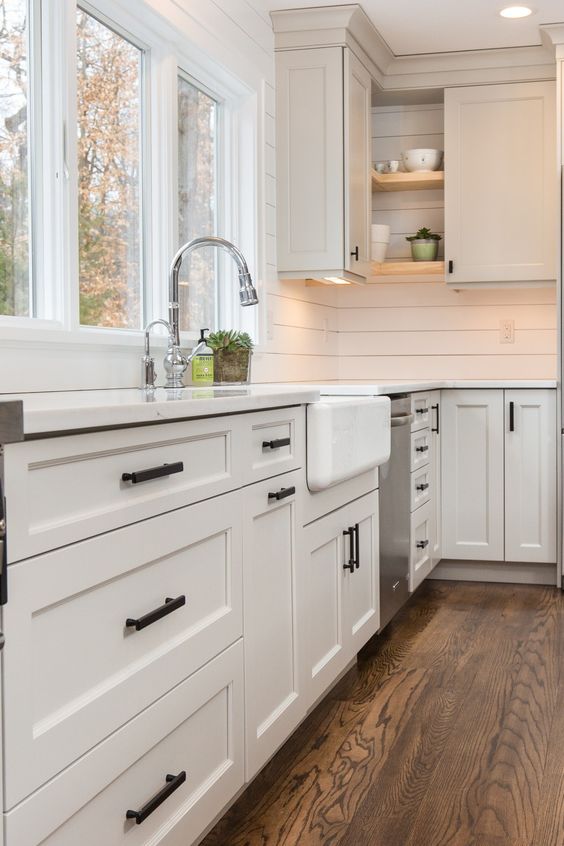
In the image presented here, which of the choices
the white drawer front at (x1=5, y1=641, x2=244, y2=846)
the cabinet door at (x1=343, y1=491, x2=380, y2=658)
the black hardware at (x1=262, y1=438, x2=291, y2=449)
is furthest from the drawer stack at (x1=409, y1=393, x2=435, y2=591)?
the white drawer front at (x1=5, y1=641, x2=244, y2=846)

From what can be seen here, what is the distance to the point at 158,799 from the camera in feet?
5.18

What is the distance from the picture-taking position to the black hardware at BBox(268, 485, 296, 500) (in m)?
2.19

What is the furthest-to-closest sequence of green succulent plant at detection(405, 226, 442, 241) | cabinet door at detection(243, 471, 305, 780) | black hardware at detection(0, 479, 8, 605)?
1. green succulent plant at detection(405, 226, 442, 241)
2. cabinet door at detection(243, 471, 305, 780)
3. black hardware at detection(0, 479, 8, 605)

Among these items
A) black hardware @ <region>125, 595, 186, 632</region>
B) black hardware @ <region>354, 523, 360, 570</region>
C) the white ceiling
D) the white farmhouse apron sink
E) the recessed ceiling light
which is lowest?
black hardware @ <region>354, 523, 360, 570</region>

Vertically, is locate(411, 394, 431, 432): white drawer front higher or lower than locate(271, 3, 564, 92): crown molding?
lower

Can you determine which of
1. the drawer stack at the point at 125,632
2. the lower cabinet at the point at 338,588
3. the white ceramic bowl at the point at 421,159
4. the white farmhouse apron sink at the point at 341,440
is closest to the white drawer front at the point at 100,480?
the drawer stack at the point at 125,632

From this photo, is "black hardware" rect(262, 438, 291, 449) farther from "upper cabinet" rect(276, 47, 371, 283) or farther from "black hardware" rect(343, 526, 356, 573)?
"upper cabinet" rect(276, 47, 371, 283)

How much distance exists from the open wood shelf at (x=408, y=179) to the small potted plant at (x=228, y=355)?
Result: 1885 millimetres

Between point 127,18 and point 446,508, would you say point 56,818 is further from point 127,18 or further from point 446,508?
point 446,508

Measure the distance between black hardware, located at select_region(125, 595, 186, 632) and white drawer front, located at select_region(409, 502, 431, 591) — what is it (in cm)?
222

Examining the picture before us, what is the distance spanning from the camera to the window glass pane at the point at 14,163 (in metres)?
2.33

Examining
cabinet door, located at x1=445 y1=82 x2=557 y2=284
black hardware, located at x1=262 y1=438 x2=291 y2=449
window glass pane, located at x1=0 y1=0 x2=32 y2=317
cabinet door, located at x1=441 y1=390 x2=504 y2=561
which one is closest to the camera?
black hardware, located at x1=262 y1=438 x2=291 y2=449

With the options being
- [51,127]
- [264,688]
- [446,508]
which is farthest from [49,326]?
[446,508]

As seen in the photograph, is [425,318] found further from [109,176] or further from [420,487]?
[109,176]
